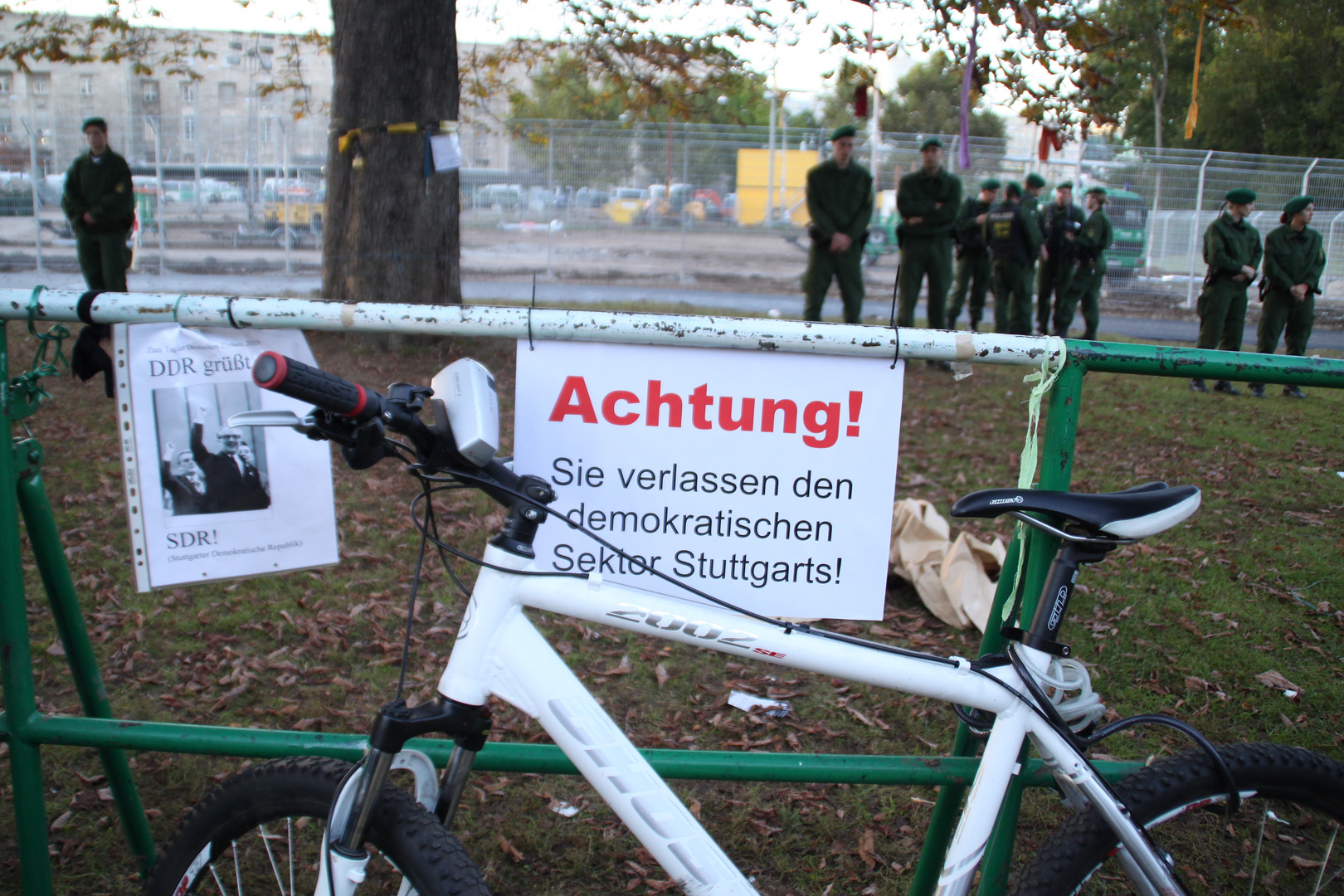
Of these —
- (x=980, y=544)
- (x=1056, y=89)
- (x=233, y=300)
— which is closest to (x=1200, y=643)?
(x=980, y=544)

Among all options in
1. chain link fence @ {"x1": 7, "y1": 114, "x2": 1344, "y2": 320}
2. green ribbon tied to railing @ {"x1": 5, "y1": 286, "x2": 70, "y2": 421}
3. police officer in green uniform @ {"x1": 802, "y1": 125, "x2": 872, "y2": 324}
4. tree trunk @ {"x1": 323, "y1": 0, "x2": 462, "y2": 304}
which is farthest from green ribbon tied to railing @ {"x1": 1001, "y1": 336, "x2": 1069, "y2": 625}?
chain link fence @ {"x1": 7, "y1": 114, "x2": 1344, "y2": 320}

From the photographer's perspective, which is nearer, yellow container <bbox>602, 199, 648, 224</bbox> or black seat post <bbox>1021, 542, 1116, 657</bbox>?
black seat post <bbox>1021, 542, 1116, 657</bbox>

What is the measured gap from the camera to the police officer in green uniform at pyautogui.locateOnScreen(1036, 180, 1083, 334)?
1246cm

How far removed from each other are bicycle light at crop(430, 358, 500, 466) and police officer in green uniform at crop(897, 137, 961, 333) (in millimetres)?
8834

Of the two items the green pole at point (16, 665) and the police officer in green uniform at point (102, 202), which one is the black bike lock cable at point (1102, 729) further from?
the police officer in green uniform at point (102, 202)

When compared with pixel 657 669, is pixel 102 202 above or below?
above

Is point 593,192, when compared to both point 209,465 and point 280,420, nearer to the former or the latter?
point 209,465

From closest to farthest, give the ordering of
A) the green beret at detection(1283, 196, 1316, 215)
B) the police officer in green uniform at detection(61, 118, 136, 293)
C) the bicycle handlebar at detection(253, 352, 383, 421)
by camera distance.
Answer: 1. the bicycle handlebar at detection(253, 352, 383, 421)
2. the green beret at detection(1283, 196, 1316, 215)
3. the police officer in green uniform at detection(61, 118, 136, 293)

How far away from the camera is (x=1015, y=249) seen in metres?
11.2

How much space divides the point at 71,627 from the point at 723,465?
156 centimetres

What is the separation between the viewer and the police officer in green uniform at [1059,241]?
12461 mm

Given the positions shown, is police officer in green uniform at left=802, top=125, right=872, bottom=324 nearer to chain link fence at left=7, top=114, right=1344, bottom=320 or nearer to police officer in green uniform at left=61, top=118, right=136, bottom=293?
chain link fence at left=7, top=114, right=1344, bottom=320

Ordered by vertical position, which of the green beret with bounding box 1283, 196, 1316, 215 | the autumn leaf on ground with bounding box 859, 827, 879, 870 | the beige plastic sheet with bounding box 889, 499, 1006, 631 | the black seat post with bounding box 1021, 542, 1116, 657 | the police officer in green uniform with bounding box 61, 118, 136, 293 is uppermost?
the green beret with bounding box 1283, 196, 1316, 215

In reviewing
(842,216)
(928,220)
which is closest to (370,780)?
(842,216)
